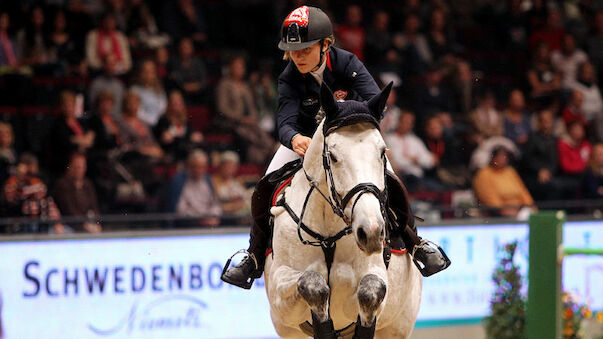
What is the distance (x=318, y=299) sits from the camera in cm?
501

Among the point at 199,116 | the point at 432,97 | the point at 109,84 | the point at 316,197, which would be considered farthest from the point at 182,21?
the point at 316,197

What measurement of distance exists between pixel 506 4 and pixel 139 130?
27.4 feet

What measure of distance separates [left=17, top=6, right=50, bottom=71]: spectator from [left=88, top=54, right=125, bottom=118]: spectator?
0.90 metres

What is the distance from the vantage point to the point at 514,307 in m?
9.19

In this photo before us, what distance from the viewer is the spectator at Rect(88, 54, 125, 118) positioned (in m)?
11.3

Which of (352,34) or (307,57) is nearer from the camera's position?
(307,57)

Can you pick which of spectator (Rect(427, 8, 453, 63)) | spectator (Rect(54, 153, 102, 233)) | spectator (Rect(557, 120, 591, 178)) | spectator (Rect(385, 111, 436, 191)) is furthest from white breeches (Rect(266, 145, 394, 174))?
spectator (Rect(427, 8, 453, 63))

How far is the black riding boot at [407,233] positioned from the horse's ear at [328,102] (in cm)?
93

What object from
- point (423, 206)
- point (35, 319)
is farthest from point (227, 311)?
point (423, 206)

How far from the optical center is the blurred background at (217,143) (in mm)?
9102

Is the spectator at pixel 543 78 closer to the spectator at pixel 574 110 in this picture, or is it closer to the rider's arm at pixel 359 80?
the spectator at pixel 574 110

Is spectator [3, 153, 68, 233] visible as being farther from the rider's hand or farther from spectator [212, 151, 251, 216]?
the rider's hand

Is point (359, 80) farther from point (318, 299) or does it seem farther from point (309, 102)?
point (318, 299)

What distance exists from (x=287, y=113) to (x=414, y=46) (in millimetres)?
9134
